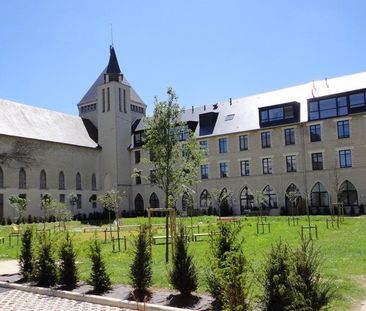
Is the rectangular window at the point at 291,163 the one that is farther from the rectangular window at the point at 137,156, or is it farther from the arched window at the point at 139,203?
the arched window at the point at 139,203

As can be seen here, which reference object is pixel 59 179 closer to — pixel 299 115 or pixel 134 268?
pixel 299 115

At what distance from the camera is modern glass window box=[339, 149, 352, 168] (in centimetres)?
4166

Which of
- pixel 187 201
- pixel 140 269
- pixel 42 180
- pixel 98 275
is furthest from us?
pixel 42 180

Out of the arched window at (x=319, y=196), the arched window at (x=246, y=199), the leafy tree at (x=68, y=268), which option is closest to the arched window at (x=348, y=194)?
the arched window at (x=319, y=196)

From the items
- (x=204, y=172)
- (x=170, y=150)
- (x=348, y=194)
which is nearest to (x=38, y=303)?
(x=170, y=150)

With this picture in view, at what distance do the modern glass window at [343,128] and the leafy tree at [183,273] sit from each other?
35.1m

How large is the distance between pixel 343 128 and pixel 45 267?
35484mm

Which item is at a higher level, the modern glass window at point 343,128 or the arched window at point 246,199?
the modern glass window at point 343,128

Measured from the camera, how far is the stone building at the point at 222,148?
138 feet

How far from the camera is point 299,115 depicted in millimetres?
44562

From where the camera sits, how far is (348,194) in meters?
41.4

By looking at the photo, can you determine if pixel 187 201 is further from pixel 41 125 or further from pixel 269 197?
pixel 41 125

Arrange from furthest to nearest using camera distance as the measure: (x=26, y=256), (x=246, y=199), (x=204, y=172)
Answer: (x=204, y=172)
(x=246, y=199)
(x=26, y=256)

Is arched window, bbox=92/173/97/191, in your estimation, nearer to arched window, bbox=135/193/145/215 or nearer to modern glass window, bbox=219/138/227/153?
arched window, bbox=135/193/145/215
